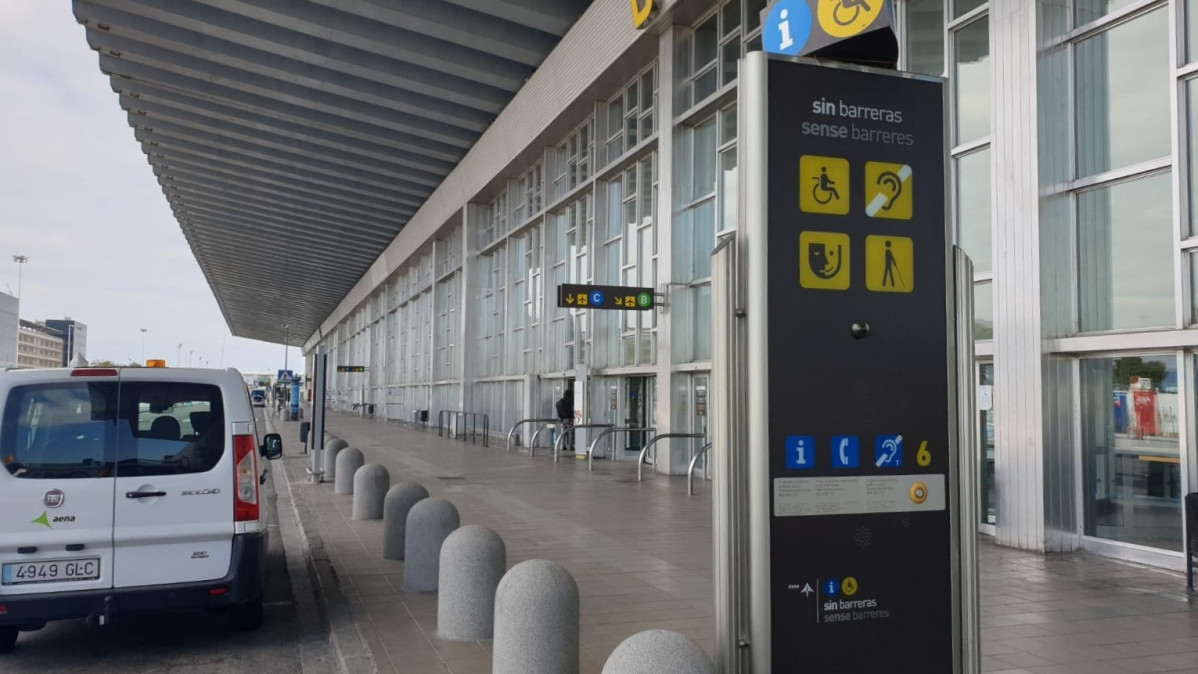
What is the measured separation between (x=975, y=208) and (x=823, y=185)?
325 inches

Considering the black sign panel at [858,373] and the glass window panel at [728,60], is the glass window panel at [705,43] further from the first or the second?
the black sign panel at [858,373]

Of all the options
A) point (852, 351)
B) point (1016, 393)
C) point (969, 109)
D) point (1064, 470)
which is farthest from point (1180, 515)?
point (852, 351)

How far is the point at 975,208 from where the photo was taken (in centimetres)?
1092

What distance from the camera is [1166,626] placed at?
6324mm

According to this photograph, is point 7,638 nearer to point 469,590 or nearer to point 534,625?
point 469,590

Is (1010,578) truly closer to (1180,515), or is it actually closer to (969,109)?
(1180,515)

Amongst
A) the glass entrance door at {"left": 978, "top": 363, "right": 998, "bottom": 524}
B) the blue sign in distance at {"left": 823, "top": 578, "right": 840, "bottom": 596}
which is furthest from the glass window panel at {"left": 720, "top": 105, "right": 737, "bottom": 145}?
the blue sign in distance at {"left": 823, "top": 578, "right": 840, "bottom": 596}

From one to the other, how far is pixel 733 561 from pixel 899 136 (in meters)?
1.75

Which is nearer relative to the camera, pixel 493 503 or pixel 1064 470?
pixel 1064 470

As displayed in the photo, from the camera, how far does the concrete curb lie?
18.3 ft

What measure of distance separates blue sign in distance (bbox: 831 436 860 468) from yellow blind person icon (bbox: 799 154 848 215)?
33.8 inches

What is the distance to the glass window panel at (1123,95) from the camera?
29.1 ft

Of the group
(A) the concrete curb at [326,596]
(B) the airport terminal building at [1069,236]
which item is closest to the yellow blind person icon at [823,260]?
(B) the airport terminal building at [1069,236]

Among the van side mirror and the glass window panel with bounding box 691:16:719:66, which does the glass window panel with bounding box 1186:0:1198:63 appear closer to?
the van side mirror
